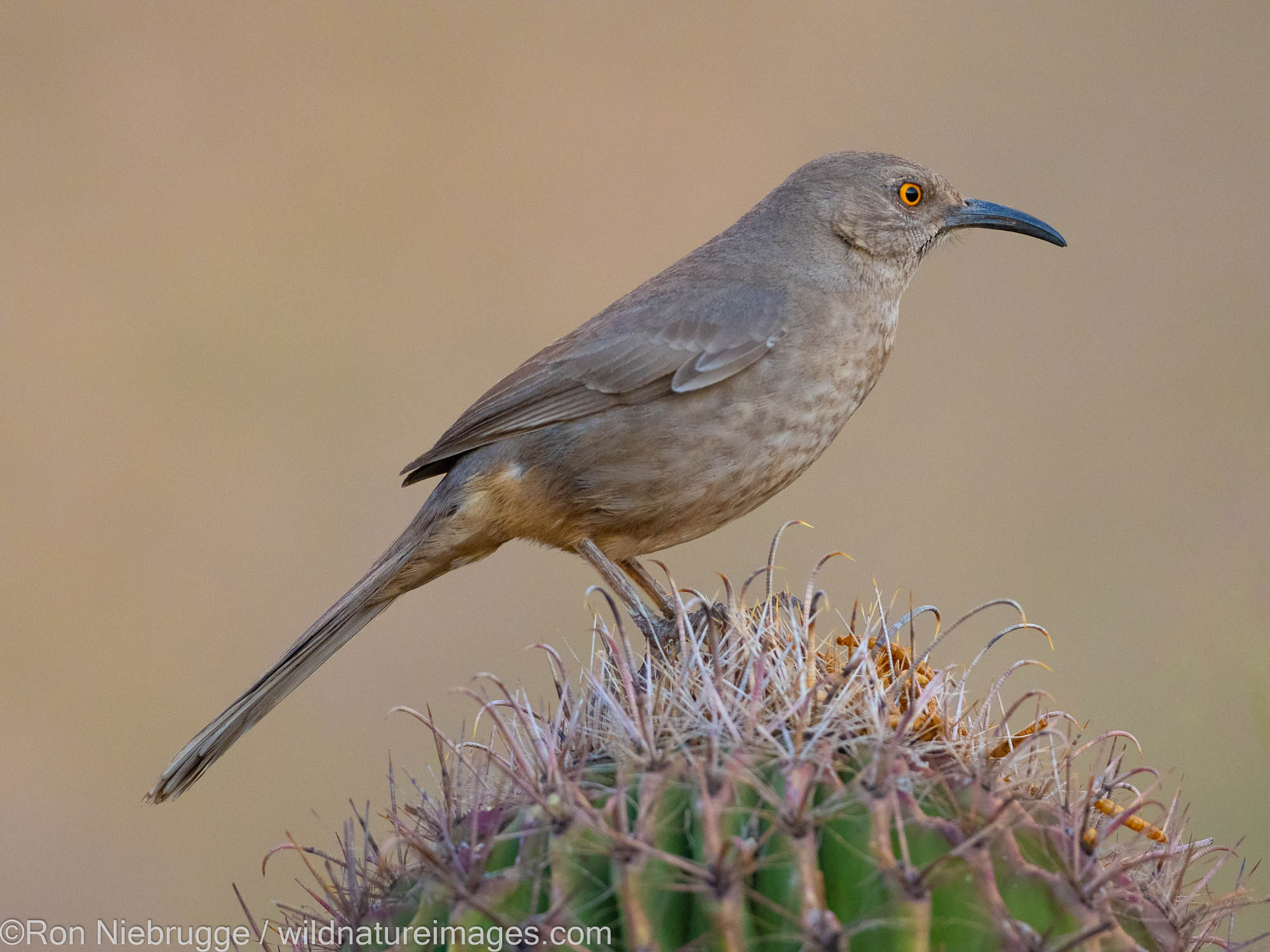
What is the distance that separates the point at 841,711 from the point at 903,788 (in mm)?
197

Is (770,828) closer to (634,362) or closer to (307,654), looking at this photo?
(307,654)

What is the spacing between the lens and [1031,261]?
6719mm

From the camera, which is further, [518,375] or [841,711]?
[518,375]

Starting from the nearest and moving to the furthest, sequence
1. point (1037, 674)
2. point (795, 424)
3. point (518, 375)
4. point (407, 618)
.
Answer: point (795, 424) → point (518, 375) → point (1037, 674) → point (407, 618)

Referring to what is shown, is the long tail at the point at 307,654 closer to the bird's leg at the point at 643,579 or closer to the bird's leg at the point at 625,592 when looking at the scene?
the bird's leg at the point at 625,592

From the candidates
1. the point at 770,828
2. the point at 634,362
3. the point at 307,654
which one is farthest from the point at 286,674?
the point at 770,828

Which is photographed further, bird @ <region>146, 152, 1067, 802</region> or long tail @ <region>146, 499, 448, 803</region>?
bird @ <region>146, 152, 1067, 802</region>

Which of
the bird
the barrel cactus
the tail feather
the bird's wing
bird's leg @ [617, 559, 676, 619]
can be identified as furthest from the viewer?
bird's leg @ [617, 559, 676, 619]

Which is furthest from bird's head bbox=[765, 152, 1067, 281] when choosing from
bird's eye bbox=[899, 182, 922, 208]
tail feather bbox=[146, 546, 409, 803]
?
tail feather bbox=[146, 546, 409, 803]

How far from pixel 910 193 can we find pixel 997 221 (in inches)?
13.0

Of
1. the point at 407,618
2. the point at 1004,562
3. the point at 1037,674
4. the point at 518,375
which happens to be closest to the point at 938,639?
the point at 518,375

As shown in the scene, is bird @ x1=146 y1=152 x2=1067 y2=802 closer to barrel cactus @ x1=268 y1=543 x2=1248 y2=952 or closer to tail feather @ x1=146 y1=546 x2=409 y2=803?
tail feather @ x1=146 y1=546 x2=409 y2=803

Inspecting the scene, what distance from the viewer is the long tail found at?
2.98 m

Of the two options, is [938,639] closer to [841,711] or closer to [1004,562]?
[841,711]
